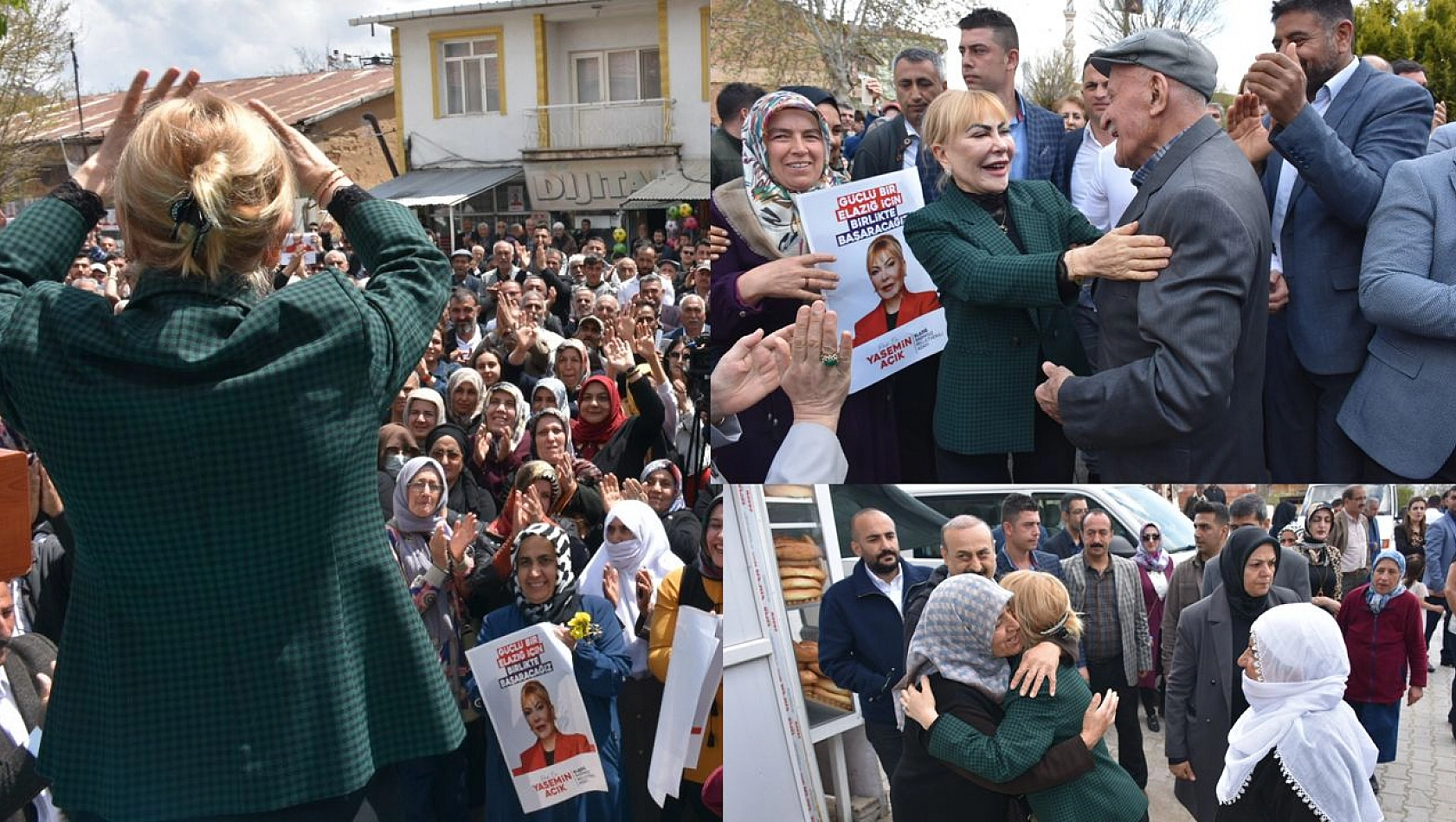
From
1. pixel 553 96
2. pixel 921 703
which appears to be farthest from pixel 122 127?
pixel 553 96

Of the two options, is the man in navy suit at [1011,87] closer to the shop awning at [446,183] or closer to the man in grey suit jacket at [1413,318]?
the man in grey suit jacket at [1413,318]

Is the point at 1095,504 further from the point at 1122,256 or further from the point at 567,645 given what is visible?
the point at 567,645

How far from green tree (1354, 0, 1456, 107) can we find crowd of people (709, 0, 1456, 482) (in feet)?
0.09

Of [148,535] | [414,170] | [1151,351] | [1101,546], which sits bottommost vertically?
[1101,546]

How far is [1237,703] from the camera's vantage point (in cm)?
253

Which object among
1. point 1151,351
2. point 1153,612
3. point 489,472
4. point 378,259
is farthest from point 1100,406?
point 489,472

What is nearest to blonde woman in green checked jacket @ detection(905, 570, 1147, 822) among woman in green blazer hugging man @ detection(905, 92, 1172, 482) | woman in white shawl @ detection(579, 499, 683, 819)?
woman in green blazer hugging man @ detection(905, 92, 1172, 482)

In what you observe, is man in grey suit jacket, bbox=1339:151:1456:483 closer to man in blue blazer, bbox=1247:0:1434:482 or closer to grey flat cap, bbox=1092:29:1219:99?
man in blue blazer, bbox=1247:0:1434:482

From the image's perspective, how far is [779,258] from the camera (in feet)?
8.31

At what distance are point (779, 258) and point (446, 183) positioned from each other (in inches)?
444

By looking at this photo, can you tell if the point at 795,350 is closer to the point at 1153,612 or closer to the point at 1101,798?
the point at 1153,612

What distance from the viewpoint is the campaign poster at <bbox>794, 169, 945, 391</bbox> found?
96.7 inches

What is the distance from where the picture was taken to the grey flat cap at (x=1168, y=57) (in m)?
2.26

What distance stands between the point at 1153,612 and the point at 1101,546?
19cm
